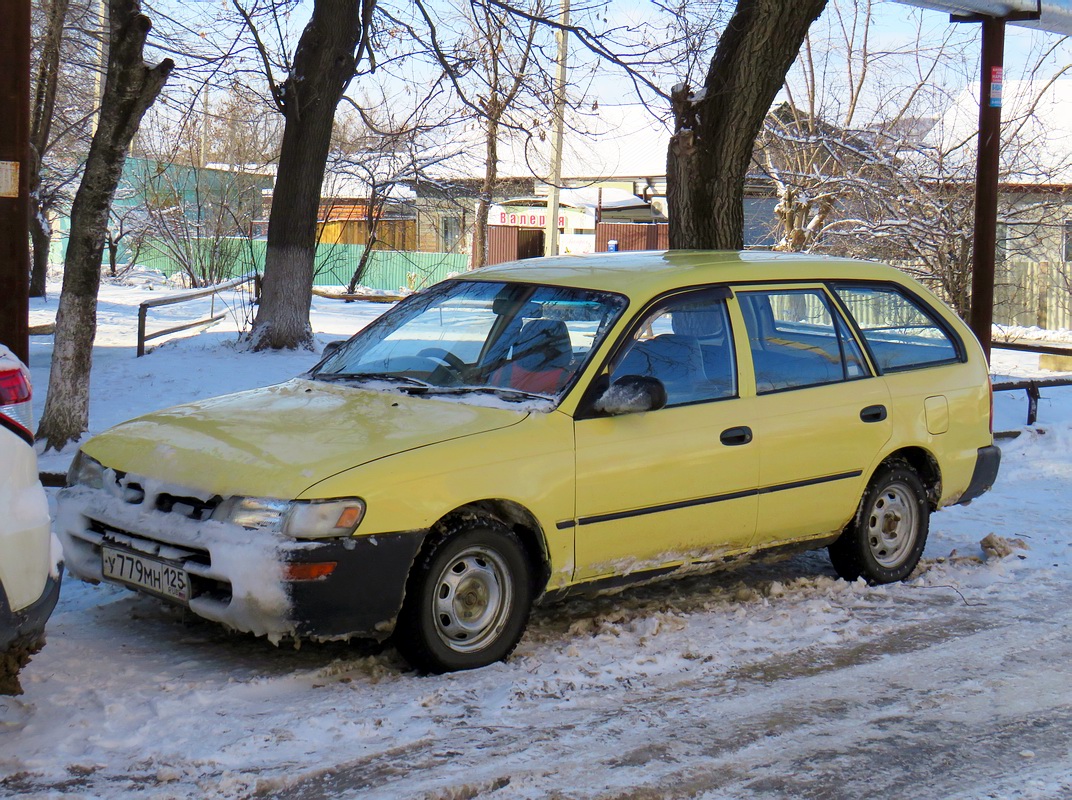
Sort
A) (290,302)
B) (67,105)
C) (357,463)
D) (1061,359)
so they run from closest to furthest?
(357,463), (290,302), (1061,359), (67,105)

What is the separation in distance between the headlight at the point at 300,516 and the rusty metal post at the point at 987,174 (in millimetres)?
8090

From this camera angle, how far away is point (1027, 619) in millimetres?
6008

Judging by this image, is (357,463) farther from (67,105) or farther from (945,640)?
(67,105)

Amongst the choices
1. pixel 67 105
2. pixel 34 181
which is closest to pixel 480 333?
pixel 34 181

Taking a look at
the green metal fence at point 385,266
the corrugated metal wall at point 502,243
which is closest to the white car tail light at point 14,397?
the green metal fence at point 385,266

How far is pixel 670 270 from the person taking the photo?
593cm

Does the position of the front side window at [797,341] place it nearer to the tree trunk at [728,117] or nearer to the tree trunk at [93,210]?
the tree trunk at [728,117]

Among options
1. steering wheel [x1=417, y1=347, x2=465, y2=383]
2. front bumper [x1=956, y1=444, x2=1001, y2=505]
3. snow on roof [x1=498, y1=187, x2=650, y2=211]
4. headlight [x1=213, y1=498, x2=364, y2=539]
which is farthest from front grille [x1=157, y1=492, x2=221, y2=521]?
snow on roof [x1=498, y1=187, x2=650, y2=211]

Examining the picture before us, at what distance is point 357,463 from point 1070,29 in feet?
32.8

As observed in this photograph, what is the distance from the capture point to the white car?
379 cm

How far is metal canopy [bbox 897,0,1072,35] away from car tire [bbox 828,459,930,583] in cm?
567

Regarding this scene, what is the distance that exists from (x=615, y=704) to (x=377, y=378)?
1922mm

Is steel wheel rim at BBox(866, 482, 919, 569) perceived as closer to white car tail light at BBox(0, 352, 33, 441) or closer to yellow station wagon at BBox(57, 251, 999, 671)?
yellow station wagon at BBox(57, 251, 999, 671)

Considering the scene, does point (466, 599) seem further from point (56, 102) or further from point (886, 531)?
point (56, 102)
